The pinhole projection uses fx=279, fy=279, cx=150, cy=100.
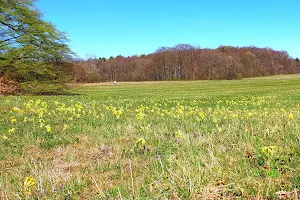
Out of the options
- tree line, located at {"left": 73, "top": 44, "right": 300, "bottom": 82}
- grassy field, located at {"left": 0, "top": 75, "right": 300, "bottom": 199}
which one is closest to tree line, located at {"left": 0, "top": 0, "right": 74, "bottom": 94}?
grassy field, located at {"left": 0, "top": 75, "right": 300, "bottom": 199}

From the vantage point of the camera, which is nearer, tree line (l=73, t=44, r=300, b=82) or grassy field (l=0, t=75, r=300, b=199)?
grassy field (l=0, t=75, r=300, b=199)

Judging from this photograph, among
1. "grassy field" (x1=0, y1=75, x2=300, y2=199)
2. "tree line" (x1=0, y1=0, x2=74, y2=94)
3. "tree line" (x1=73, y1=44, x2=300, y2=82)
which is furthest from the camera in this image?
"tree line" (x1=73, y1=44, x2=300, y2=82)

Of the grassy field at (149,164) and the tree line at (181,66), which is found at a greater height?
the tree line at (181,66)

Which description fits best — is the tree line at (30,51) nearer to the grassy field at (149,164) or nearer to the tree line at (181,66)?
the grassy field at (149,164)

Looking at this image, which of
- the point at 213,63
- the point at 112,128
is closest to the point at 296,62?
the point at 213,63

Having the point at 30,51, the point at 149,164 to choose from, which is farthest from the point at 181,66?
the point at 149,164

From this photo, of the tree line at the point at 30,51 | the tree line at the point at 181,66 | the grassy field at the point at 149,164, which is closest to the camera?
→ the grassy field at the point at 149,164

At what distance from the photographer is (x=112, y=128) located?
522 cm

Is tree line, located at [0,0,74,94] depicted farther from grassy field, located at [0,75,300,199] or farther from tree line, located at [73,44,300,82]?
tree line, located at [73,44,300,82]

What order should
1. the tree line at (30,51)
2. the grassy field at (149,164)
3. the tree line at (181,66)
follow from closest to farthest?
the grassy field at (149,164), the tree line at (30,51), the tree line at (181,66)

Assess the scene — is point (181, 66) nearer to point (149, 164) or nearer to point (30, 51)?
point (30, 51)

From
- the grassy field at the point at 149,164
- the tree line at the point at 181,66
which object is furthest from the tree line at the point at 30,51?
the tree line at the point at 181,66

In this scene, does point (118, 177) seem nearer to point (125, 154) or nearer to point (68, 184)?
point (68, 184)

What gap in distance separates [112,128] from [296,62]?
127834 mm
